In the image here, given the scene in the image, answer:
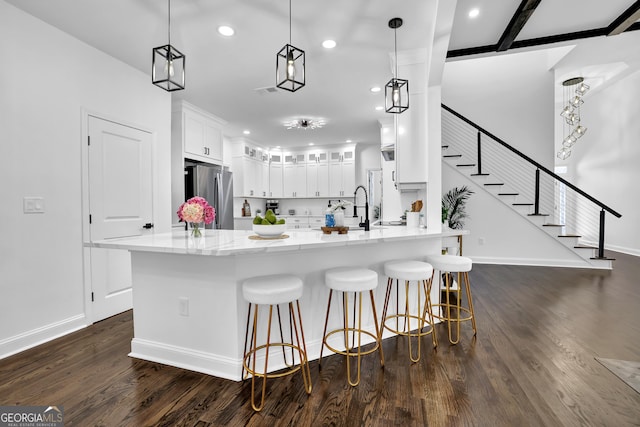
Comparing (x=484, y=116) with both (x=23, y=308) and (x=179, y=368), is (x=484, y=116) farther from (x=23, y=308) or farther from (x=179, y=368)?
(x=23, y=308)

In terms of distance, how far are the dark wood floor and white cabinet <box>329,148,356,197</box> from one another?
4998 millimetres

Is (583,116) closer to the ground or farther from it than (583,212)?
farther from it

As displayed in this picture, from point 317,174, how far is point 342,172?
2.14 feet

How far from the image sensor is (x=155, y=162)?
3.75 metres

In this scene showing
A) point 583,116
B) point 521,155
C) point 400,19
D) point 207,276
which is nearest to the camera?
point 207,276

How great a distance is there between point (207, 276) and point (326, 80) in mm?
2911

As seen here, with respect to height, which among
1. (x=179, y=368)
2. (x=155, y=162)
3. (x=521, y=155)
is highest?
(x=521, y=155)

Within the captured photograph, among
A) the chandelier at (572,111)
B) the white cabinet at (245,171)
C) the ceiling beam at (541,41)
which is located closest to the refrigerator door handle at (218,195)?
the white cabinet at (245,171)

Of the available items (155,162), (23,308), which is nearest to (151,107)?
(155,162)

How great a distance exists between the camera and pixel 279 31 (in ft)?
9.29

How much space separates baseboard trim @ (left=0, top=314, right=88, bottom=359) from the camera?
7.77ft

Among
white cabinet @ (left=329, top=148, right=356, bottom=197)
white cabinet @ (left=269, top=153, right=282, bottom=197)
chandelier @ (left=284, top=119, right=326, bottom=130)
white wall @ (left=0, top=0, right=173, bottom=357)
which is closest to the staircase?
white cabinet @ (left=329, top=148, right=356, bottom=197)

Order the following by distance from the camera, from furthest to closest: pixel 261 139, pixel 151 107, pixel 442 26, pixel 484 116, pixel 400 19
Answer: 1. pixel 261 139
2. pixel 484 116
3. pixel 151 107
4. pixel 400 19
5. pixel 442 26

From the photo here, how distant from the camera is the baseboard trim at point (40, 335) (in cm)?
237
